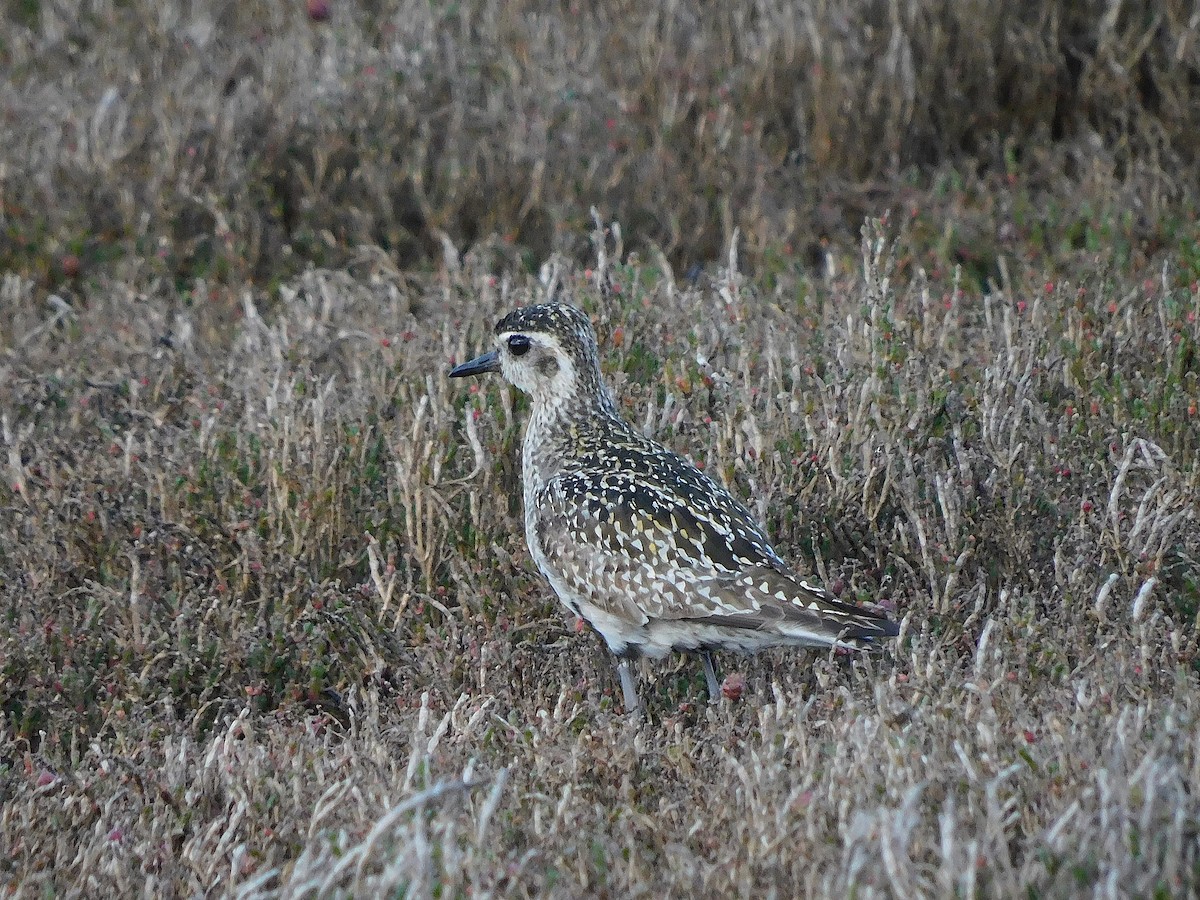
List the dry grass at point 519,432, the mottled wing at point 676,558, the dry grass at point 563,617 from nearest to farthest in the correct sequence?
the dry grass at point 563,617 < the dry grass at point 519,432 < the mottled wing at point 676,558

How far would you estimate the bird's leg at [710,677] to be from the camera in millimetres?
4633

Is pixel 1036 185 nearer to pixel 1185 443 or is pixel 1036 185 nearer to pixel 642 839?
pixel 1185 443

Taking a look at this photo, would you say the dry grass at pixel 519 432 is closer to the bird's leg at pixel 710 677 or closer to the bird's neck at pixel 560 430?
→ the bird's leg at pixel 710 677

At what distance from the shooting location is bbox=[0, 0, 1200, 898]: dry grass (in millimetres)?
3561

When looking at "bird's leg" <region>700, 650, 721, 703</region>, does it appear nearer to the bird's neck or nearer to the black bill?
the bird's neck

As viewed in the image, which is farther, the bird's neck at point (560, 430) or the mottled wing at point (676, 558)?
the bird's neck at point (560, 430)

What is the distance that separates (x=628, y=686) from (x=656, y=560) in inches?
15.0

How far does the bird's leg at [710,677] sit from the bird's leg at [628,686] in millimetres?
195

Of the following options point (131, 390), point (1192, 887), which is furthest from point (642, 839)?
point (131, 390)

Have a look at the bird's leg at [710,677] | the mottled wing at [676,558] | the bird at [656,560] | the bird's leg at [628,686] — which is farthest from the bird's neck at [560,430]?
the bird's leg at [710,677]

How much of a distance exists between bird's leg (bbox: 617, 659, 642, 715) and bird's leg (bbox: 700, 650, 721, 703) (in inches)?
7.7

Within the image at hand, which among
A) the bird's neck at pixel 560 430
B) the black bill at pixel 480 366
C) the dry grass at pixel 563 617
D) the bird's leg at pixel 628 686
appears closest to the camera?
the dry grass at pixel 563 617

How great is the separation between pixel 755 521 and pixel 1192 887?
2042 millimetres

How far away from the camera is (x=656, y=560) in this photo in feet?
14.8
